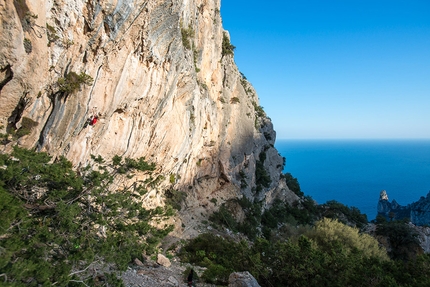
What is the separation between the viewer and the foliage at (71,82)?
955cm

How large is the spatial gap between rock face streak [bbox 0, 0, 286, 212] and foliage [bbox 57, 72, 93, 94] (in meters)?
0.18

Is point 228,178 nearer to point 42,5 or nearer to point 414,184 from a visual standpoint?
point 42,5

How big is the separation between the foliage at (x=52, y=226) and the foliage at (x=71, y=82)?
3.24m

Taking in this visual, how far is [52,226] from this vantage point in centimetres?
695

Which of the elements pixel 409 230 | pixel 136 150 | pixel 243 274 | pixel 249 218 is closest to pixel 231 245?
pixel 243 274

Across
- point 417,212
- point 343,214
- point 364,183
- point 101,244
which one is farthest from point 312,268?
point 364,183

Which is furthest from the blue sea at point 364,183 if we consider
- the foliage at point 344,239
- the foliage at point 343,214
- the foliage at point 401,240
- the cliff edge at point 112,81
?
the cliff edge at point 112,81

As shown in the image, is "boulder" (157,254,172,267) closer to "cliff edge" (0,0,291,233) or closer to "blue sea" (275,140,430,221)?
"cliff edge" (0,0,291,233)

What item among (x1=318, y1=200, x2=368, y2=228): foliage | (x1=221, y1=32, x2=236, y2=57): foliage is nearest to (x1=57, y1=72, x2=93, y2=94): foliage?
(x1=221, y1=32, x2=236, y2=57): foliage

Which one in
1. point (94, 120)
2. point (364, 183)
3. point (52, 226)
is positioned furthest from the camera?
point (364, 183)

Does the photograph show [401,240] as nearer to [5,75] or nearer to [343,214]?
→ [343,214]

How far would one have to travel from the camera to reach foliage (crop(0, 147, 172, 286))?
17.3ft

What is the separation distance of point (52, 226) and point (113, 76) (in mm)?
7002

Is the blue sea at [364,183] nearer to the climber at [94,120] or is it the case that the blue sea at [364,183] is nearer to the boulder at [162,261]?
the boulder at [162,261]
